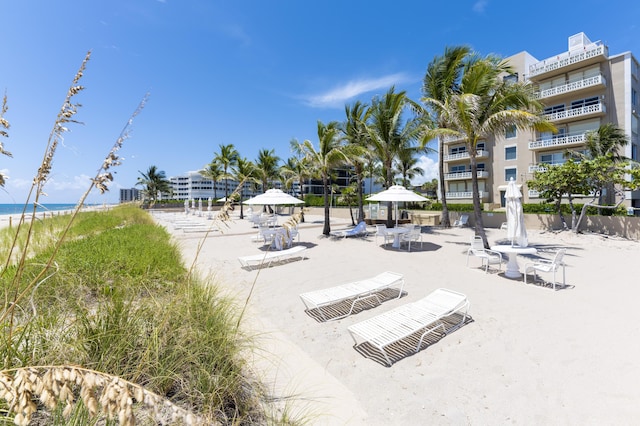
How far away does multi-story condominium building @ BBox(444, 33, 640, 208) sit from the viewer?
24.8m

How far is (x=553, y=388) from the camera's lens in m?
3.22

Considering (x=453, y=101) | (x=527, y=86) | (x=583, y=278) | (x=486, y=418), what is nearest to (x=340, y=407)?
(x=486, y=418)

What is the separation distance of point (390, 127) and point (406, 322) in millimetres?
13899

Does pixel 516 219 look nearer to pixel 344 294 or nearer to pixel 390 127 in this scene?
pixel 344 294

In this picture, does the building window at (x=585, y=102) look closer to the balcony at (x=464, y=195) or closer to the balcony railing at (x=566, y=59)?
→ the balcony railing at (x=566, y=59)

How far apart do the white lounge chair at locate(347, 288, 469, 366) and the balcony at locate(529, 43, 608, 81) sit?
109 feet

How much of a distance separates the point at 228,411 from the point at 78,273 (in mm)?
3852

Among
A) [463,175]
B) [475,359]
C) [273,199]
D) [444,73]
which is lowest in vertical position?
[475,359]

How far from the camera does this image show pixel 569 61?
2642cm

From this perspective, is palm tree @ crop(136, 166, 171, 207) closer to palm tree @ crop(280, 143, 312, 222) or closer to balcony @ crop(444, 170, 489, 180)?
palm tree @ crop(280, 143, 312, 222)

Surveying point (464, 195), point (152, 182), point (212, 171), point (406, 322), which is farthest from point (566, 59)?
point (152, 182)

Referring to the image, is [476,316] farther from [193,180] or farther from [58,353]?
[193,180]

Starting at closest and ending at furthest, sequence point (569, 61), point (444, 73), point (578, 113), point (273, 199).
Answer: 1. point (273, 199)
2. point (444, 73)
3. point (578, 113)
4. point (569, 61)

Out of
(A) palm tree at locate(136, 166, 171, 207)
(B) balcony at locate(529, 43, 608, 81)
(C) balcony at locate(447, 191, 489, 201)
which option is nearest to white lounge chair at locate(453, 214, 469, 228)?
(C) balcony at locate(447, 191, 489, 201)
